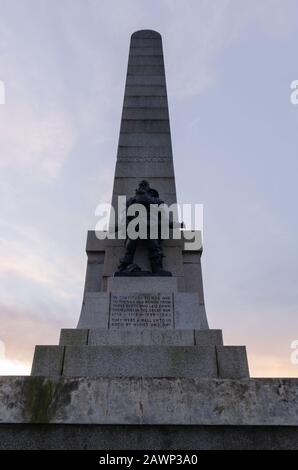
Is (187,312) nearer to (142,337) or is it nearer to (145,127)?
(142,337)

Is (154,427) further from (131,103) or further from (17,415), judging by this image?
(131,103)

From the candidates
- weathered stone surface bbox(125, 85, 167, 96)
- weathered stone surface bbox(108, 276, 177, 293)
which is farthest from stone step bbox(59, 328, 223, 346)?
weathered stone surface bbox(125, 85, 167, 96)

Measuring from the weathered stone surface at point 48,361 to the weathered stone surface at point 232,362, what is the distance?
243 centimetres

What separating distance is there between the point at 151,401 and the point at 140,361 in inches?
41.5

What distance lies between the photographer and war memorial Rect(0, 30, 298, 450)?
484 cm

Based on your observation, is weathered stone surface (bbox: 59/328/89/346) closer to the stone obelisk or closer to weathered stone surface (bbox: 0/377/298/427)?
weathered stone surface (bbox: 0/377/298/427)

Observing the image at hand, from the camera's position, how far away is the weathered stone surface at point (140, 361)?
19.1 feet

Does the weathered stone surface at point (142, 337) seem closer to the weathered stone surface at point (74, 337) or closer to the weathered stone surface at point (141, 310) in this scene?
the weathered stone surface at point (74, 337)

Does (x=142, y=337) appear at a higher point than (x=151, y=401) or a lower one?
higher

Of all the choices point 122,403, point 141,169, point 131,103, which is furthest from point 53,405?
point 131,103

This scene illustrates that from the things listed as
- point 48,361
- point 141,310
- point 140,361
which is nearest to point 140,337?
point 140,361

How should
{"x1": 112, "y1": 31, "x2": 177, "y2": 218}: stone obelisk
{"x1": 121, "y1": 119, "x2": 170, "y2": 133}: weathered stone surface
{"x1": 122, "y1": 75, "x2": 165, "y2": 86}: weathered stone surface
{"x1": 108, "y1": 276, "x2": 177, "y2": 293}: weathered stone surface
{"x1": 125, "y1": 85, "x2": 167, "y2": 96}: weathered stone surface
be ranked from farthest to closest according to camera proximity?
{"x1": 122, "y1": 75, "x2": 165, "y2": 86}: weathered stone surface
{"x1": 125, "y1": 85, "x2": 167, "y2": 96}: weathered stone surface
{"x1": 121, "y1": 119, "x2": 170, "y2": 133}: weathered stone surface
{"x1": 112, "y1": 31, "x2": 177, "y2": 218}: stone obelisk
{"x1": 108, "y1": 276, "x2": 177, "y2": 293}: weathered stone surface

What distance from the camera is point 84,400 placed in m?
4.95

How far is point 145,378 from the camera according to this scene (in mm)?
5074
